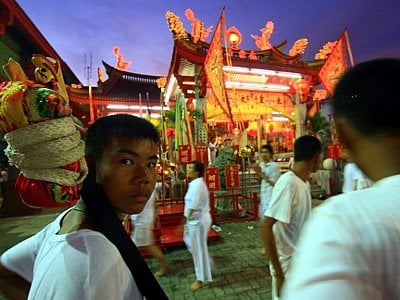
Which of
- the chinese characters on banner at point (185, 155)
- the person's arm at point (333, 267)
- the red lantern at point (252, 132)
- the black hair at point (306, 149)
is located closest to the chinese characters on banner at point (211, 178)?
the chinese characters on banner at point (185, 155)

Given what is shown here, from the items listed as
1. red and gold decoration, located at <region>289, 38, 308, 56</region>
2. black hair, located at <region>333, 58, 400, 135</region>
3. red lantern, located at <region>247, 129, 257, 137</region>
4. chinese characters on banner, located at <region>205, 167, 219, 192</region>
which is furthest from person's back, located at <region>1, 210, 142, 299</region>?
red lantern, located at <region>247, 129, 257, 137</region>

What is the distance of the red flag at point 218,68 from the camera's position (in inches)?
220

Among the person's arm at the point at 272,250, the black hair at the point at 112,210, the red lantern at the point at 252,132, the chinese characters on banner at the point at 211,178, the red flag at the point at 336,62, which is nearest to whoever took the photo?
the black hair at the point at 112,210

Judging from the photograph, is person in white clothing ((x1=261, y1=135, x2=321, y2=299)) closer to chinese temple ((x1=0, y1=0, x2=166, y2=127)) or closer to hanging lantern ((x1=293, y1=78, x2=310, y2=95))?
chinese temple ((x1=0, y1=0, x2=166, y2=127))

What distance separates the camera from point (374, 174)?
2.22 ft

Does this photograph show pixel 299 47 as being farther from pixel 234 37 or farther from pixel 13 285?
pixel 13 285

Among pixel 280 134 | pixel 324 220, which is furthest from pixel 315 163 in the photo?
pixel 280 134

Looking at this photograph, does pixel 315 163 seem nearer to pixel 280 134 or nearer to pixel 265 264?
pixel 265 264

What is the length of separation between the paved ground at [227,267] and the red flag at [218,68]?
9.42 feet

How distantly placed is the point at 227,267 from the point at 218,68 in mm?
4364

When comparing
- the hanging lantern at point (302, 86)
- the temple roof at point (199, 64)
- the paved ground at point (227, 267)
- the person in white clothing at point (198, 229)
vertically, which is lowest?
the paved ground at point (227, 267)

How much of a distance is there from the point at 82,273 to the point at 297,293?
1.78 ft

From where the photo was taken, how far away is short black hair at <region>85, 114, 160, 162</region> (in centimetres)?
101

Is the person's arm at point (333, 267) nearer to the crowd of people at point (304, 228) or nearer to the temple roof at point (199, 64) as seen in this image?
the crowd of people at point (304, 228)
